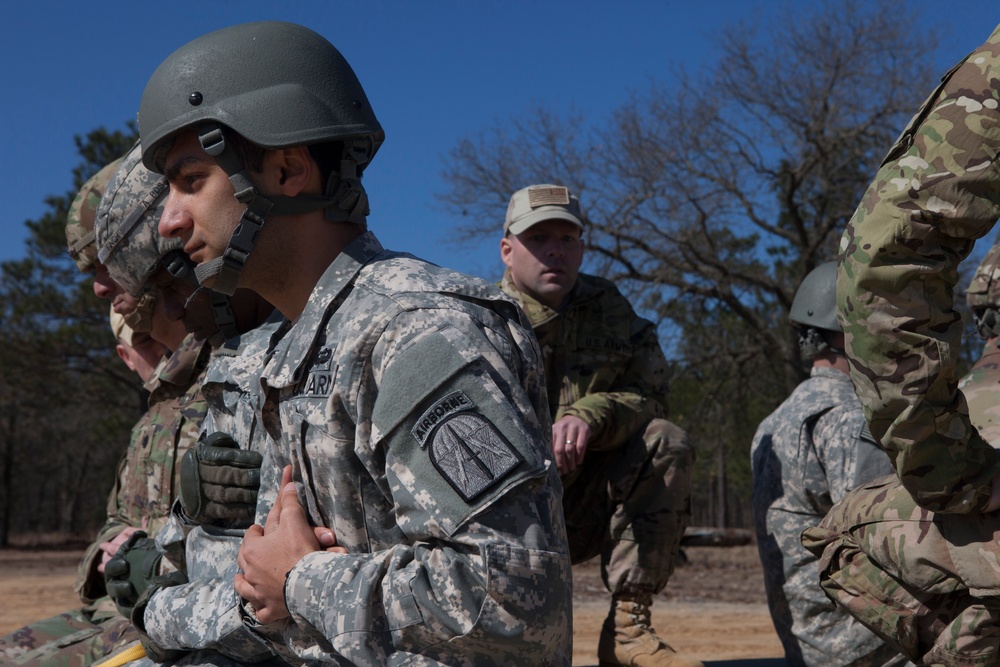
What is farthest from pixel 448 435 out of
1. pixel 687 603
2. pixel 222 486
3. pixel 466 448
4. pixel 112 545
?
pixel 687 603

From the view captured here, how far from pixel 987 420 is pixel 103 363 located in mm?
26402

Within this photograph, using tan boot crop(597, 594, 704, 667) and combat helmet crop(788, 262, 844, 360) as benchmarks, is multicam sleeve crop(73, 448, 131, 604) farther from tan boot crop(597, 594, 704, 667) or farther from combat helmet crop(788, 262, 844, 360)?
combat helmet crop(788, 262, 844, 360)

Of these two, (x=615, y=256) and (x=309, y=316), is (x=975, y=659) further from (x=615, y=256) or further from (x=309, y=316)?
(x=615, y=256)

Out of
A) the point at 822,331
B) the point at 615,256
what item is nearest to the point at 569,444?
the point at 822,331

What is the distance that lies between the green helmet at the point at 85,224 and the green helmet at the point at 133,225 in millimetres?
626

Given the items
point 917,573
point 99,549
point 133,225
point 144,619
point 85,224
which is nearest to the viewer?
point 144,619

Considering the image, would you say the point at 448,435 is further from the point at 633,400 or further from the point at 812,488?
the point at 812,488

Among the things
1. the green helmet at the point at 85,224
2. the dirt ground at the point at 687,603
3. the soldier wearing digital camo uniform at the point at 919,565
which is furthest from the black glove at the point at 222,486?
the dirt ground at the point at 687,603

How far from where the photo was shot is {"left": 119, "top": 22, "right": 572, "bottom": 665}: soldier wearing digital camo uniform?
2.11m

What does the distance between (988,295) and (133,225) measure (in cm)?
303

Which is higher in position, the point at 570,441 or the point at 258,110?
the point at 258,110

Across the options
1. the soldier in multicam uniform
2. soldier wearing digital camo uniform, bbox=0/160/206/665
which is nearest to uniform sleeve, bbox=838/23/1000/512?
soldier wearing digital camo uniform, bbox=0/160/206/665

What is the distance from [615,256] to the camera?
20.7 meters

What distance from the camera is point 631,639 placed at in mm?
5367
